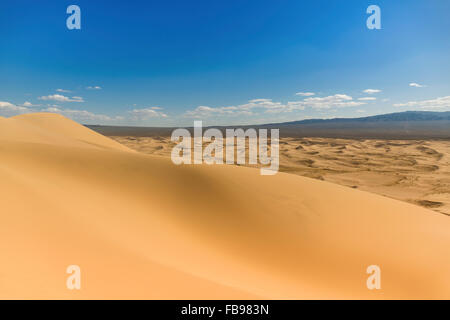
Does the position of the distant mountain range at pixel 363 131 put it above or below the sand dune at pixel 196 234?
above

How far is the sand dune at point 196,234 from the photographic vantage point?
189 centimetres

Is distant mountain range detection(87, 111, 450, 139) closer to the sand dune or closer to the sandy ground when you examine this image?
the sandy ground

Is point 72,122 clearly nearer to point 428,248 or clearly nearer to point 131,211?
point 131,211

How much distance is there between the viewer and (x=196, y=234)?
10.3 feet

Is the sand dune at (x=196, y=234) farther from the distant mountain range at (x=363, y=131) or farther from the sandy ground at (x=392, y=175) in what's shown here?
the distant mountain range at (x=363, y=131)

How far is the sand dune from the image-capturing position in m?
1.89

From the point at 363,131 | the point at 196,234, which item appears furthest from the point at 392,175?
the point at 363,131

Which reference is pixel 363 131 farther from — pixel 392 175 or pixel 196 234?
pixel 196 234

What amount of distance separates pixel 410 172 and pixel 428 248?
8646mm

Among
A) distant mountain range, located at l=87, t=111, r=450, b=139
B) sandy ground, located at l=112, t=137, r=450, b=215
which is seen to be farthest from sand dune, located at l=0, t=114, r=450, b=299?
distant mountain range, located at l=87, t=111, r=450, b=139

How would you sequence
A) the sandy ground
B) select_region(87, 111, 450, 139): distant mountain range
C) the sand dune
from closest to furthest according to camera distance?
the sand dune → the sandy ground → select_region(87, 111, 450, 139): distant mountain range

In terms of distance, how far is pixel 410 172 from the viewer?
395 inches

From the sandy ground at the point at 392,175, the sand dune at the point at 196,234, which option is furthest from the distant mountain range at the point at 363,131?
the sand dune at the point at 196,234

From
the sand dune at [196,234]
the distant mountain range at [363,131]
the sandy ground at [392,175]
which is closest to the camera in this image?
the sand dune at [196,234]
